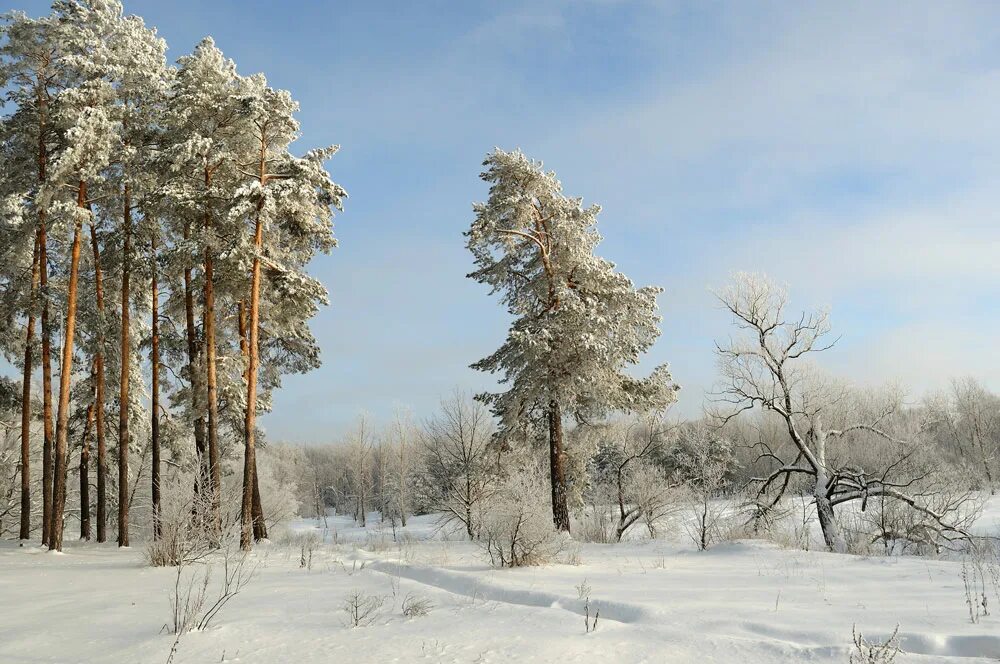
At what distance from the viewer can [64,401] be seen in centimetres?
1620

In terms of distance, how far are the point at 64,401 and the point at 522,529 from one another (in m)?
12.8

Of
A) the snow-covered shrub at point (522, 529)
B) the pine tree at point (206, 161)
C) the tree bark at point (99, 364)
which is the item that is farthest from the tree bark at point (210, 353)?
the snow-covered shrub at point (522, 529)

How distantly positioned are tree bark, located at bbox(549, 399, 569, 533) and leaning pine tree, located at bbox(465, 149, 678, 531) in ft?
0.09

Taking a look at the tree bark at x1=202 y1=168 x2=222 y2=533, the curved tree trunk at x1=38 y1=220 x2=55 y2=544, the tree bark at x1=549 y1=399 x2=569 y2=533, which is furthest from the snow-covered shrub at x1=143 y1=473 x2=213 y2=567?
the tree bark at x1=549 y1=399 x2=569 y2=533

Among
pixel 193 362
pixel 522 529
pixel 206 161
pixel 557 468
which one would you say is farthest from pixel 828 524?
pixel 206 161

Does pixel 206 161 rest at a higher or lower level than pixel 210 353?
higher

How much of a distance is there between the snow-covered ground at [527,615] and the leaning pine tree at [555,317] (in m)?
7.27

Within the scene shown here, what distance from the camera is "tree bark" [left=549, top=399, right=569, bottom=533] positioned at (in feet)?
56.9

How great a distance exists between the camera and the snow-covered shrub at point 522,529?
1068 centimetres

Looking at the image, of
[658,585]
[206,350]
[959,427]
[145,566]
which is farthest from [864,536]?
[959,427]

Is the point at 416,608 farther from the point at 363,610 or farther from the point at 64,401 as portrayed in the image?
the point at 64,401

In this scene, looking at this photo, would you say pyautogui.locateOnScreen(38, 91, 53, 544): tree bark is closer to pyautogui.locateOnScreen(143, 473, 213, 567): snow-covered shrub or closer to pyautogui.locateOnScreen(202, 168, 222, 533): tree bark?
pyautogui.locateOnScreen(202, 168, 222, 533): tree bark

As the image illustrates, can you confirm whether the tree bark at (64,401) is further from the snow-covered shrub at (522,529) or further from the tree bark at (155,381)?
the snow-covered shrub at (522,529)

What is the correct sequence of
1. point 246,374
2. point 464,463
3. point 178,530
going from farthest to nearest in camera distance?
point 464,463
point 246,374
point 178,530
